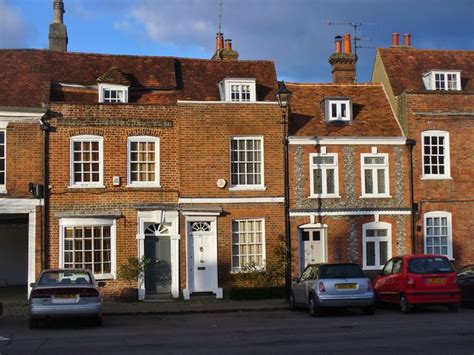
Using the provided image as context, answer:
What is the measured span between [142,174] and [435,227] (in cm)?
1176

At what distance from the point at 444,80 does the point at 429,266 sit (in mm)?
12558

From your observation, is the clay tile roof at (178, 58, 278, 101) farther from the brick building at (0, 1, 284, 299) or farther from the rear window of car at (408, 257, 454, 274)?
the rear window of car at (408, 257, 454, 274)

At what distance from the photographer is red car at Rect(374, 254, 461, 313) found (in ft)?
60.9

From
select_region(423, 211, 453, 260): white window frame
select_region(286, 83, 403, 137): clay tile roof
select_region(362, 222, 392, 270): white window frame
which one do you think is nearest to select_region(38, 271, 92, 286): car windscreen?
select_region(286, 83, 403, 137): clay tile roof

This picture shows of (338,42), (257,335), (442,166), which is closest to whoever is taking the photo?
(257,335)

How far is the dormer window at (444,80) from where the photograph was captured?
29.0m

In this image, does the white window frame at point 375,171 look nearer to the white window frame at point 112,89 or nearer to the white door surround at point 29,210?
the white window frame at point 112,89

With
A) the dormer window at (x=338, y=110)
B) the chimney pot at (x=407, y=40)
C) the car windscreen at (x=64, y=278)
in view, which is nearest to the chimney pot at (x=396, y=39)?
the chimney pot at (x=407, y=40)

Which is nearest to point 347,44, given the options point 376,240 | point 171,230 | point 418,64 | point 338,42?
point 338,42

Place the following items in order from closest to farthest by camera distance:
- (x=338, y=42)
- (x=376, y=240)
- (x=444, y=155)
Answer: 1. (x=376, y=240)
2. (x=444, y=155)
3. (x=338, y=42)

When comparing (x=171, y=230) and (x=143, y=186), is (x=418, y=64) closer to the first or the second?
(x=171, y=230)

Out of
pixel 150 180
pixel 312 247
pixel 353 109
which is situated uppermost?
pixel 353 109

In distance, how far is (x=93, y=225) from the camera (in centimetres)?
2444

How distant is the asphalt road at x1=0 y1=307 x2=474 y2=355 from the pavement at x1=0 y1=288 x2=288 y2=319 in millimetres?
1288
